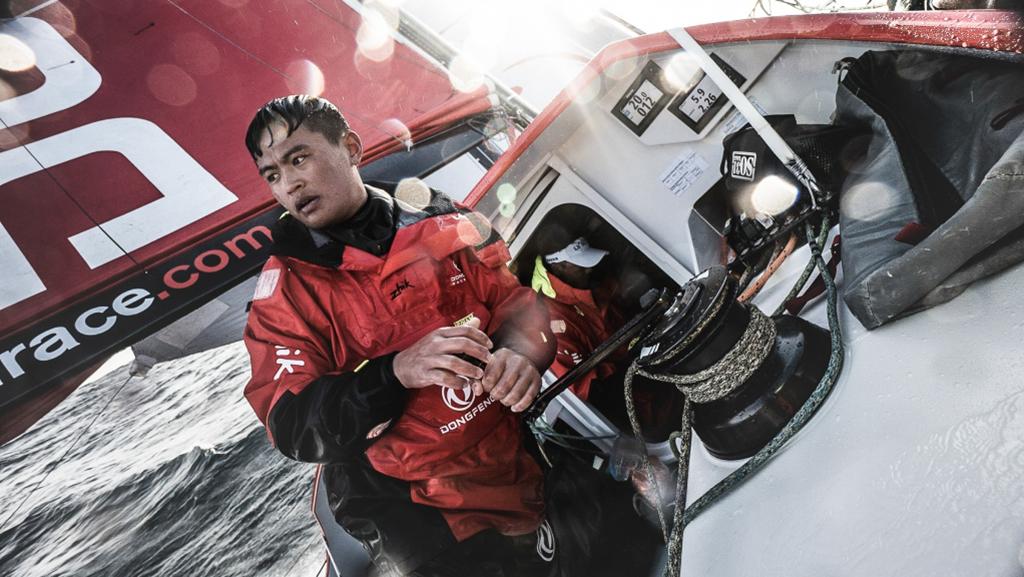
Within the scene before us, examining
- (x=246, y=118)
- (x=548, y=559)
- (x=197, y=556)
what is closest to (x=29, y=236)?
(x=246, y=118)

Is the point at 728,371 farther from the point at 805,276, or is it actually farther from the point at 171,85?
the point at 171,85

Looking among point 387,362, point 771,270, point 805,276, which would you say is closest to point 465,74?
point 771,270

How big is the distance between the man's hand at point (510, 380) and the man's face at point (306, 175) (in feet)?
1.68

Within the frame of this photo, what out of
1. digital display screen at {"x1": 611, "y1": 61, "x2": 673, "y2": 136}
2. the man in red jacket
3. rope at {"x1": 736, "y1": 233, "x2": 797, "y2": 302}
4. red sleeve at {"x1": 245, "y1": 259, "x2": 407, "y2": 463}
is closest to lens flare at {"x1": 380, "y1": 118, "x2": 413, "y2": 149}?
digital display screen at {"x1": 611, "y1": 61, "x2": 673, "y2": 136}

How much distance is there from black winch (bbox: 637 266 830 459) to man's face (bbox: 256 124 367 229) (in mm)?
747

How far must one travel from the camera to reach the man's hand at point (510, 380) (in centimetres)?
106

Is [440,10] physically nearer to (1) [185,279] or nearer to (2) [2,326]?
(1) [185,279]

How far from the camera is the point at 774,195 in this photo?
1.62 m

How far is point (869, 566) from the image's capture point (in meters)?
0.72

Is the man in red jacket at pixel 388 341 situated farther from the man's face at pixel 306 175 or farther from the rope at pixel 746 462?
the rope at pixel 746 462

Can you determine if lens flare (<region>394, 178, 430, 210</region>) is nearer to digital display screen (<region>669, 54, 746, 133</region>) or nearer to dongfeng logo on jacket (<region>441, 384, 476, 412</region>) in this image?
dongfeng logo on jacket (<region>441, 384, 476, 412</region>)

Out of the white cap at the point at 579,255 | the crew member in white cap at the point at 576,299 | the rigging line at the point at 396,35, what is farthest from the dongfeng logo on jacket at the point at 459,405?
the rigging line at the point at 396,35

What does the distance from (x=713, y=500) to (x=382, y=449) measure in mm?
697

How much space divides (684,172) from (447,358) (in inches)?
56.8
